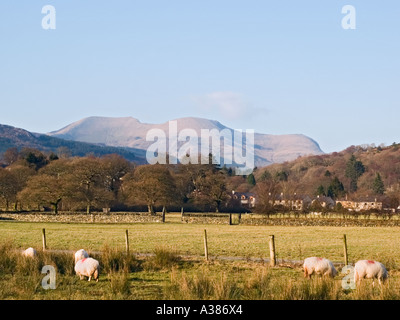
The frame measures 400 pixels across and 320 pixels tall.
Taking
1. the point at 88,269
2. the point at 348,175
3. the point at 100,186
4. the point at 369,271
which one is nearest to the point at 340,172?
the point at 348,175

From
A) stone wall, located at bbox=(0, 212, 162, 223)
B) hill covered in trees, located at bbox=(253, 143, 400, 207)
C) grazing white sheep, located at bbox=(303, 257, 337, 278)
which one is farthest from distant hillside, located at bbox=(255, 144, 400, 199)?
grazing white sheep, located at bbox=(303, 257, 337, 278)

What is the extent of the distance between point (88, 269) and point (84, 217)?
48.4 meters

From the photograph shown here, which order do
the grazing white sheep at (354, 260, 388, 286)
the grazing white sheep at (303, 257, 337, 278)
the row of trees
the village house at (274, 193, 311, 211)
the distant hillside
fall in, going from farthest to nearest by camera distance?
the distant hillside < the village house at (274, 193, 311, 211) < the row of trees < the grazing white sheep at (303, 257, 337, 278) < the grazing white sheep at (354, 260, 388, 286)

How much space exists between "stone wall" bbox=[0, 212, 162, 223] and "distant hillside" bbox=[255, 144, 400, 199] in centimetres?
6860

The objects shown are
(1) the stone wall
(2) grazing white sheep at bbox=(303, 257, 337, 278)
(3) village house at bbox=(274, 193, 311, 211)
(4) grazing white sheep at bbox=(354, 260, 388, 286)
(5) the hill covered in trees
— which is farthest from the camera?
(5) the hill covered in trees

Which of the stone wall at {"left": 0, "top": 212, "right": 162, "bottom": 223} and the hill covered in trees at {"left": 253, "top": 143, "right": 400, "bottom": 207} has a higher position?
the hill covered in trees at {"left": 253, "top": 143, "right": 400, "bottom": 207}

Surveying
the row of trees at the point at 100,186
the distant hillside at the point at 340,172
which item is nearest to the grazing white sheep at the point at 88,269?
the row of trees at the point at 100,186

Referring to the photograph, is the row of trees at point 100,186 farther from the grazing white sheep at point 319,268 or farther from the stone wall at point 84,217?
the grazing white sheep at point 319,268

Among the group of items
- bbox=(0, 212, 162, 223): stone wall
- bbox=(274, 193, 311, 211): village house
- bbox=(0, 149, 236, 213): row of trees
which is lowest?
bbox=(0, 212, 162, 223): stone wall

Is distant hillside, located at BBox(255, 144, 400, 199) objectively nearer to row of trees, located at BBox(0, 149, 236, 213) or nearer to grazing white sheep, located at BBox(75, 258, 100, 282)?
row of trees, located at BBox(0, 149, 236, 213)

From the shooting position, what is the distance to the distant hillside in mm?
146375

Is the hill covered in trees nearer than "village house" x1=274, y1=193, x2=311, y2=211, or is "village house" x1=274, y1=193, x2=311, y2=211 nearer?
"village house" x1=274, y1=193, x2=311, y2=211
